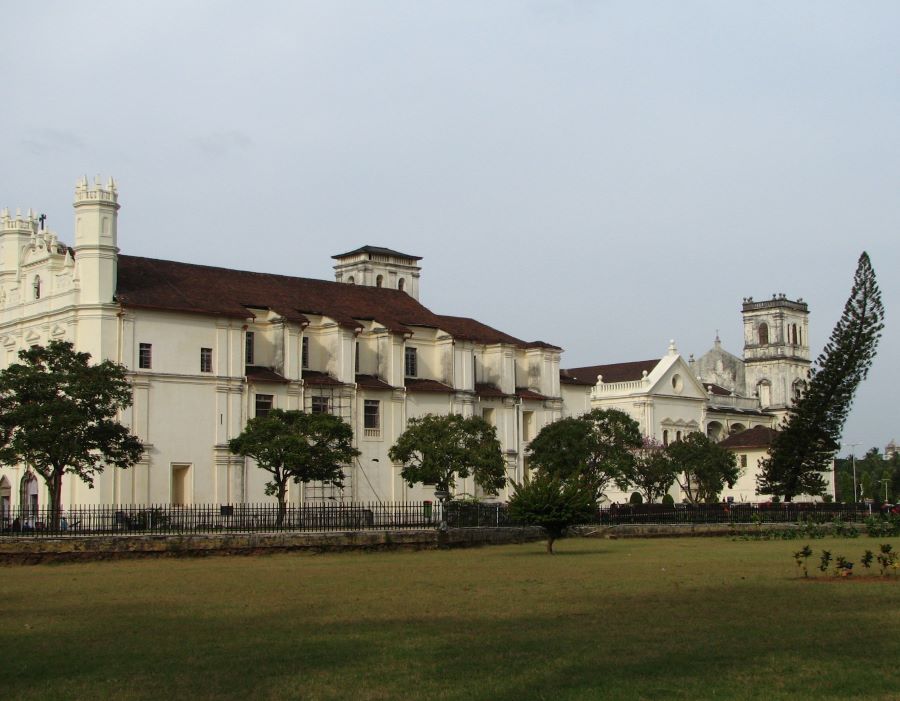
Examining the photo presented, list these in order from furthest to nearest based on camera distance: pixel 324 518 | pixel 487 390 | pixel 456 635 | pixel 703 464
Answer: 1. pixel 703 464
2. pixel 487 390
3. pixel 324 518
4. pixel 456 635

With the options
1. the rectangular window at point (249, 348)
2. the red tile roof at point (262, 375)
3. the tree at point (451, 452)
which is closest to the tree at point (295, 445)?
the tree at point (451, 452)

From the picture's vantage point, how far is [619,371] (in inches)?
3794

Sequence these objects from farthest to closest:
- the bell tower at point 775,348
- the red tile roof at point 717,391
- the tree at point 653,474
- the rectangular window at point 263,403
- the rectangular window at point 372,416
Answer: the bell tower at point 775,348
the red tile roof at point 717,391
the tree at point 653,474
the rectangular window at point 372,416
the rectangular window at point 263,403

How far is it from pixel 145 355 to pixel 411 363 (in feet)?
54.2

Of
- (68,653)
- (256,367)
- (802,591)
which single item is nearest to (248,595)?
(68,653)

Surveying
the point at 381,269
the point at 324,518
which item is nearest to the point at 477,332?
the point at 381,269

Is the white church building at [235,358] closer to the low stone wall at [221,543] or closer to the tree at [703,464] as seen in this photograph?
the tree at [703,464]

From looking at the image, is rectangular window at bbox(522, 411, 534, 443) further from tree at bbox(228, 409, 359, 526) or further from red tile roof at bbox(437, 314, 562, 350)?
tree at bbox(228, 409, 359, 526)

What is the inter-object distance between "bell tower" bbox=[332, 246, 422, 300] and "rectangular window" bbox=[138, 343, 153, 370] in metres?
31.4

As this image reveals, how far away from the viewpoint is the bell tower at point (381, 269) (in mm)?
88312

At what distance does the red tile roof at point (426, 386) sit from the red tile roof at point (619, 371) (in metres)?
25.7

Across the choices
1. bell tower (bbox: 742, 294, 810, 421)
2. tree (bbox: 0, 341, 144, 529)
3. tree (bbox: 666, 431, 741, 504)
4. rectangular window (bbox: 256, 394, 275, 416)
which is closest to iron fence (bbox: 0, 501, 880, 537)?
tree (bbox: 0, 341, 144, 529)

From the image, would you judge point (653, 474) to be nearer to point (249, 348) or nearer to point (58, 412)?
point (249, 348)

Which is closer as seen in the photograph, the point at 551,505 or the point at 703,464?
the point at 551,505
